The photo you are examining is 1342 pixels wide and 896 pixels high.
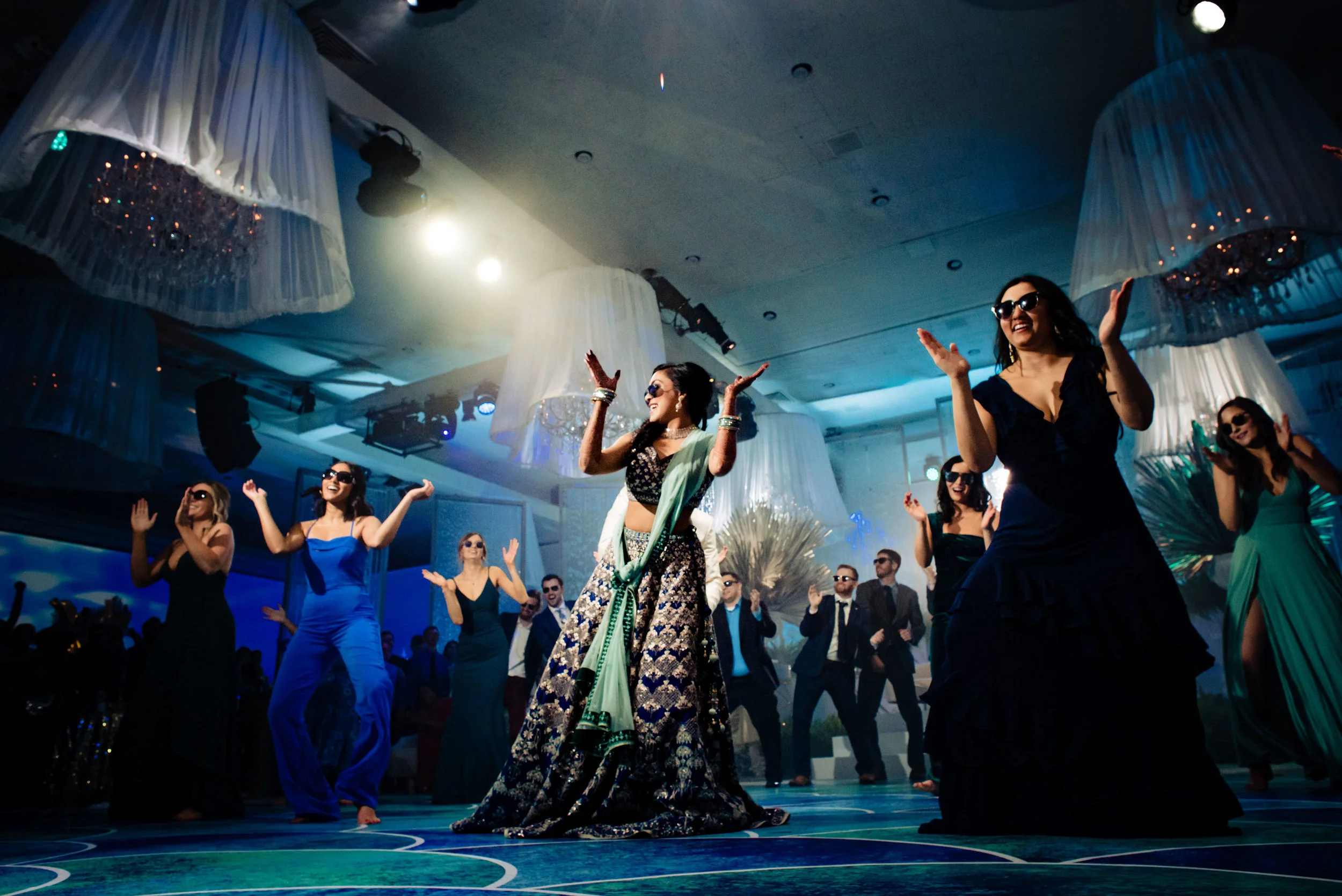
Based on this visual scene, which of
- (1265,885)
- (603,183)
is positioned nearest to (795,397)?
(603,183)

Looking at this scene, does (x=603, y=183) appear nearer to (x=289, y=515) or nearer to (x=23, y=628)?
(x=289, y=515)

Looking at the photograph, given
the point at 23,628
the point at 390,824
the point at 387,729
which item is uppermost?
the point at 23,628

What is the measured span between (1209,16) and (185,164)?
193 inches

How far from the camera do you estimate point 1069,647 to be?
1789 mm

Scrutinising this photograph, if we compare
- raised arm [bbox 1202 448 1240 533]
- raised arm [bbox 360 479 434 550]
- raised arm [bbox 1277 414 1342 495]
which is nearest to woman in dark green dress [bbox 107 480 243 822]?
raised arm [bbox 360 479 434 550]

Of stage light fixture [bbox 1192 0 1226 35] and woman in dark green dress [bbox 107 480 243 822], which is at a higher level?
stage light fixture [bbox 1192 0 1226 35]

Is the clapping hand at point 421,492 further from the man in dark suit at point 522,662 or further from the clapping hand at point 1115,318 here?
the clapping hand at point 1115,318

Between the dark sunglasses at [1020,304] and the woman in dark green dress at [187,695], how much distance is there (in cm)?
377

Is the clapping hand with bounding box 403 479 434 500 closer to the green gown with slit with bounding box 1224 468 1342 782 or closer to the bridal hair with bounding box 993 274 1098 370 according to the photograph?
the bridal hair with bounding box 993 274 1098 370

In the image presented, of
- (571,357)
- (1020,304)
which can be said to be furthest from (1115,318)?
(571,357)

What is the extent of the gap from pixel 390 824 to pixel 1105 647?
9.04ft

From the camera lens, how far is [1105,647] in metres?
1.74

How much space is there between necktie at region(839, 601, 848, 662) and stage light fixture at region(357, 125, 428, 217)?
14.7 ft

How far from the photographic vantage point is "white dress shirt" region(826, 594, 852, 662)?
21.0 feet
